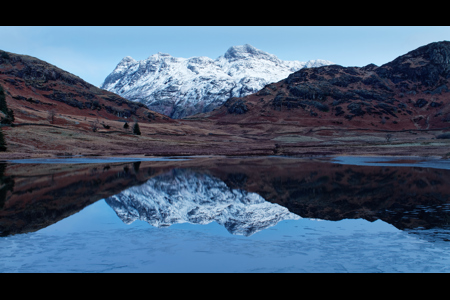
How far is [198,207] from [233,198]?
4.17 m

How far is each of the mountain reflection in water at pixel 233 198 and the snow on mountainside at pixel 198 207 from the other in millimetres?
56

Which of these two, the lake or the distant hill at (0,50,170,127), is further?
the distant hill at (0,50,170,127)

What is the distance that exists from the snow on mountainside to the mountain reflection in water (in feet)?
0.18

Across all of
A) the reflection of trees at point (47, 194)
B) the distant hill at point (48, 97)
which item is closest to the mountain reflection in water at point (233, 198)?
the reflection of trees at point (47, 194)

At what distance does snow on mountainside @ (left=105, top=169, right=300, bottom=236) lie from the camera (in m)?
20.8

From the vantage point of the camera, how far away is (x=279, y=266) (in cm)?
1307

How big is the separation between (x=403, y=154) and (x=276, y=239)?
218 feet

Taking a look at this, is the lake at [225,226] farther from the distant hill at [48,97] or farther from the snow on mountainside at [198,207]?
the distant hill at [48,97]

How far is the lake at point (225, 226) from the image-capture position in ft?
43.8

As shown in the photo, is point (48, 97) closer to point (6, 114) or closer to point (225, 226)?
point (6, 114)

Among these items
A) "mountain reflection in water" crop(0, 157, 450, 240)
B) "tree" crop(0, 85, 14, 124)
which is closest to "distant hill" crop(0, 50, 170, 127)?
"tree" crop(0, 85, 14, 124)

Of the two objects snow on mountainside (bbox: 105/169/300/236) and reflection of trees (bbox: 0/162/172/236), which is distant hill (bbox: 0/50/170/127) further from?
snow on mountainside (bbox: 105/169/300/236)
